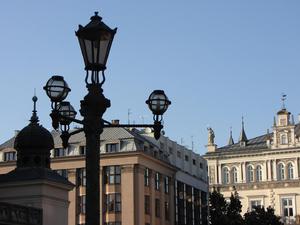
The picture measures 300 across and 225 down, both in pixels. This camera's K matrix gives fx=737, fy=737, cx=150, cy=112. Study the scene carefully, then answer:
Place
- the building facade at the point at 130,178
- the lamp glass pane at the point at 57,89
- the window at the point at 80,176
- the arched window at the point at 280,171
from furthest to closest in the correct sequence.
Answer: the arched window at the point at 280,171
the window at the point at 80,176
the building facade at the point at 130,178
the lamp glass pane at the point at 57,89

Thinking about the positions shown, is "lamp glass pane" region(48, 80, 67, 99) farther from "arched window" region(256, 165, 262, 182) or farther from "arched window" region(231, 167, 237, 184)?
"arched window" region(231, 167, 237, 184)

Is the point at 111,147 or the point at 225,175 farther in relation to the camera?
the point at 225,175

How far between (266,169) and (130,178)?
20187 mm

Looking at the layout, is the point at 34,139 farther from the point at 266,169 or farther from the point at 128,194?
the point at 266,169

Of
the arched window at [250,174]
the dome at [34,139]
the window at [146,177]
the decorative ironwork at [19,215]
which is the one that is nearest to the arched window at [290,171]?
the arched window at [250,174]

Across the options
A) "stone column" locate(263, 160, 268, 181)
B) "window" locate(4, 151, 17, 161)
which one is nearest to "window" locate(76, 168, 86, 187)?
"window" locate(4, 151, 17, 161)

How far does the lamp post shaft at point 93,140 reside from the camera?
1153cm

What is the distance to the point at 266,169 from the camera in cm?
8269

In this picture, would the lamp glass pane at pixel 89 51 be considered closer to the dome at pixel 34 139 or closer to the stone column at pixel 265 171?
the dome at pixel 34 139

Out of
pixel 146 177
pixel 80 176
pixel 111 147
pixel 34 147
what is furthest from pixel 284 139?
pixel 34 147

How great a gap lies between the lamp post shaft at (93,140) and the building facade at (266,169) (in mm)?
69991

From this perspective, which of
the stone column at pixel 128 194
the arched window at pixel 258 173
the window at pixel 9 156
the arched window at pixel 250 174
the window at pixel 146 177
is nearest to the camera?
the stone column at pixel 128 194

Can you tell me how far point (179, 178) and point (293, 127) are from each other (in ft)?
45.2

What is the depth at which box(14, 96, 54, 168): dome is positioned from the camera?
42.8 meters
